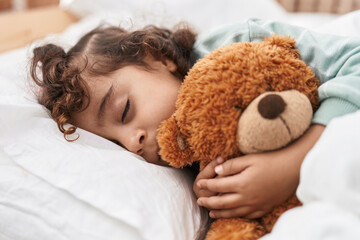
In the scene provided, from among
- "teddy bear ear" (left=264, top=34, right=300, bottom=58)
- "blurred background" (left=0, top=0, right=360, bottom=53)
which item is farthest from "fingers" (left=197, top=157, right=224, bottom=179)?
"blurred background" (left=0, top=0, right=360, bottom=53)

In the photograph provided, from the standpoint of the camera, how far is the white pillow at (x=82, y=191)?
1.92 ft

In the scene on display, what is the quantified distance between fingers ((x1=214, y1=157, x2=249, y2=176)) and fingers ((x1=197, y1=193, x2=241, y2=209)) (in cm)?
4

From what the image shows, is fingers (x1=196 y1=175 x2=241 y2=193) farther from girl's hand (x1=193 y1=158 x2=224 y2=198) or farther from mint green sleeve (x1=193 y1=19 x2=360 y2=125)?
mint green sleeve (x1=193 y1=19 x2=360 y2=125)

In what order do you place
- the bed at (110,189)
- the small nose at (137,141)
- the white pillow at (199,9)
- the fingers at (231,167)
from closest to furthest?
1. the bed at (110,189)
2. the fingers at (231,167)
3. the small nose at (137,141)
4. the white pillow at (199,9)

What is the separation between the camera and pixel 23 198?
641 mm

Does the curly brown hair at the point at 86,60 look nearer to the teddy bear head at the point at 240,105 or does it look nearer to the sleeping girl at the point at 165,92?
the sleeping girl at the point at 165,92

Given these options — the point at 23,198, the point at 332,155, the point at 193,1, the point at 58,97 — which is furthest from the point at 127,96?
the point at 193,1

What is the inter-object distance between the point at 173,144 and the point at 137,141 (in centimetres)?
13

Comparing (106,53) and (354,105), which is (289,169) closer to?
(354,105)

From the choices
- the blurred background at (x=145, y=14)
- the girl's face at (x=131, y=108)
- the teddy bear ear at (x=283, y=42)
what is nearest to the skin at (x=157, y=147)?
the girl's face at (x=131, y=108)

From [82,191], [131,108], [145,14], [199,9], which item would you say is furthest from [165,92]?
[199,9]

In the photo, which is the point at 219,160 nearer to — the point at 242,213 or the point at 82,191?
the point at 242,213

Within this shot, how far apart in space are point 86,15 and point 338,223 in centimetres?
166

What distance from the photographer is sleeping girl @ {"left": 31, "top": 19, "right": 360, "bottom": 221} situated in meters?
0.58
